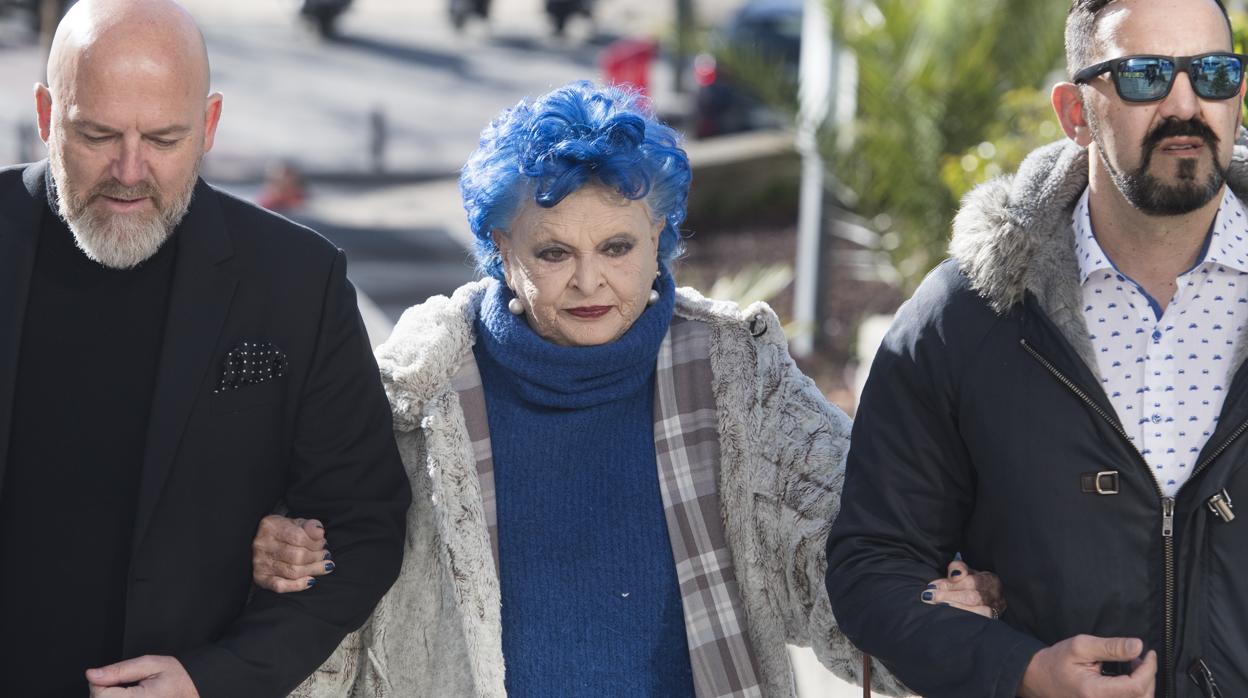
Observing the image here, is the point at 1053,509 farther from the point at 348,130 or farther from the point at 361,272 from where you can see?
the point at 348,130

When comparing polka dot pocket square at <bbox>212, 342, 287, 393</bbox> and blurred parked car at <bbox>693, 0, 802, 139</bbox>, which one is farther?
blurred parked car at <bbox>693, 0, 802, 139</bbox>

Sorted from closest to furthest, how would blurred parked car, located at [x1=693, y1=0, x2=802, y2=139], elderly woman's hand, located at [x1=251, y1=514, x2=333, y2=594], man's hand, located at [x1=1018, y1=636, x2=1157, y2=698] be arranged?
man's hand, located at [x1=1018, y1=636, x2=1157, y2=698] → elderly woman's hand, located at [x1=251, y1=514, x2=333, y2=594] → blurred parked car, located at [x1=693, y1=0, x2=802, y2=139]

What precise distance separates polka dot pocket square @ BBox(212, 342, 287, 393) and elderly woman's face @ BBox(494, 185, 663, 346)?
49cm

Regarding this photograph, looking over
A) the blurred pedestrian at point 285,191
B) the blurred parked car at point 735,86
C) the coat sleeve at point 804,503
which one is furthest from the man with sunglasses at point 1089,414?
the blurred pedestrian at point 285,191

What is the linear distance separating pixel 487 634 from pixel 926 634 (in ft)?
2.67

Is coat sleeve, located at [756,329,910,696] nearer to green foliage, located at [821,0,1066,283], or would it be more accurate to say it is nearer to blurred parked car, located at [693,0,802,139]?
green foliage, located at [821,0,1066,283]

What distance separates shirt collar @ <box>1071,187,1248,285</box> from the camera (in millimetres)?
2762

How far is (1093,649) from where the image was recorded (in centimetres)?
262

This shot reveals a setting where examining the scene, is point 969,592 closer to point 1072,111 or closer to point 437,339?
point 1072,111

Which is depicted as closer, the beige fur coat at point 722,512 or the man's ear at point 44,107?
the man's ear at point 44,107

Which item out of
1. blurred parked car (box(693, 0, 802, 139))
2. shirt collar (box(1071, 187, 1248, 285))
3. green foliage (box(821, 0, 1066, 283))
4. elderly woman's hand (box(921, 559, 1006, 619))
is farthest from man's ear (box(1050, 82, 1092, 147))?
blurred parked car (box(693, 0, 802, 139))

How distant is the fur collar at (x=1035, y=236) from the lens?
111 inches

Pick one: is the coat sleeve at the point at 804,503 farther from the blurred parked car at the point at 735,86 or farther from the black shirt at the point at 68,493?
the blurred parked car at the point at 735,86

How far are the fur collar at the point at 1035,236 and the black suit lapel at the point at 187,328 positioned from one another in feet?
4.42
